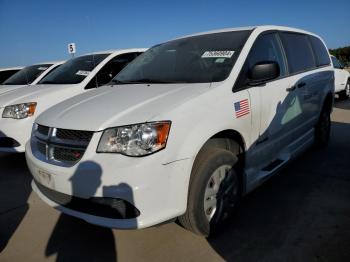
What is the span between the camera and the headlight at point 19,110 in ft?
16.0

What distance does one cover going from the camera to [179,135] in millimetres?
2301

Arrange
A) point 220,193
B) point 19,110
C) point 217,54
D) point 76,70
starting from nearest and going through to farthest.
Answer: point 220,193, point 217,54, point 19,110, point 76,70

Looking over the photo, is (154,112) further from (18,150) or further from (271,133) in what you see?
(18,150)

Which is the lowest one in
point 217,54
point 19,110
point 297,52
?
point 19,110

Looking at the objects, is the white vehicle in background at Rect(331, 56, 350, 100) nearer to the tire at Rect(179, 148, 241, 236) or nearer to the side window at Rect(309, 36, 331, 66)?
the side window at Rect(309, 36, 331, 66)

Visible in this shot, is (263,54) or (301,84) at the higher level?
(263,54)

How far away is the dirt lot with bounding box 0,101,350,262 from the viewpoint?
2.59 meters

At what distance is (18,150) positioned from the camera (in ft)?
15.6

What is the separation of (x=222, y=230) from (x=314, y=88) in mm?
2451

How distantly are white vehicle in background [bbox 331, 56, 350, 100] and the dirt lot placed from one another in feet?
25.1

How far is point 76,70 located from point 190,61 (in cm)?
309

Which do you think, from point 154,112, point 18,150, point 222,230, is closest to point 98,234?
point 222,230

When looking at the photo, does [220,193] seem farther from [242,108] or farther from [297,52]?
[297,52]

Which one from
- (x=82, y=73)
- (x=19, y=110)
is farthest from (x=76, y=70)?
(x=19, y=110)
